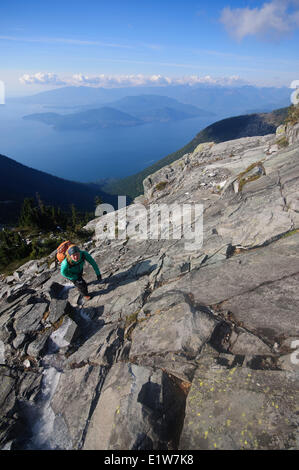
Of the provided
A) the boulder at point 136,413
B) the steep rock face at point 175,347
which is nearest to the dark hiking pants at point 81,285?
the steep rock face at point 175,347

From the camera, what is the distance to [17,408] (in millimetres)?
7410

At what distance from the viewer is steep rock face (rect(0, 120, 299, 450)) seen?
228 inches

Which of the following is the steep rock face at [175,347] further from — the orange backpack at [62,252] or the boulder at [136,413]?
the orange backpack at [62,252]

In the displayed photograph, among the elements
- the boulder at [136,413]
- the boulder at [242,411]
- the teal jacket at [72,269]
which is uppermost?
the teal jacket at [72,269]

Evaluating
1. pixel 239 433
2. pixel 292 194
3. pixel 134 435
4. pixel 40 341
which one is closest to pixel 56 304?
pixel 40 341

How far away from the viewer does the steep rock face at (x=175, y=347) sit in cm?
578

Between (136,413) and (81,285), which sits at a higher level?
(81,285)

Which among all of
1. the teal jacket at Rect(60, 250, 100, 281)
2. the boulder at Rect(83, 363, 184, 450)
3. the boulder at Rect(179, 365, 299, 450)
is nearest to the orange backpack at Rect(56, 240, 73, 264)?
the teal jacket at Rect(60, 250, 100, 281)

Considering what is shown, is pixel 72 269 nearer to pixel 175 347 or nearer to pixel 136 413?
pixel 175 347

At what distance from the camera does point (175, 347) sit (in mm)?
7645

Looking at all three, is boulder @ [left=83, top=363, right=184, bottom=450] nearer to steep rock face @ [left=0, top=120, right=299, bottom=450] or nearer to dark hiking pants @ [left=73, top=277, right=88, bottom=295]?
steep rock face @ [left=0, top=120, right=299, bottom=450]

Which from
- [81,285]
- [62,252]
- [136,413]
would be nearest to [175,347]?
[136,413]
